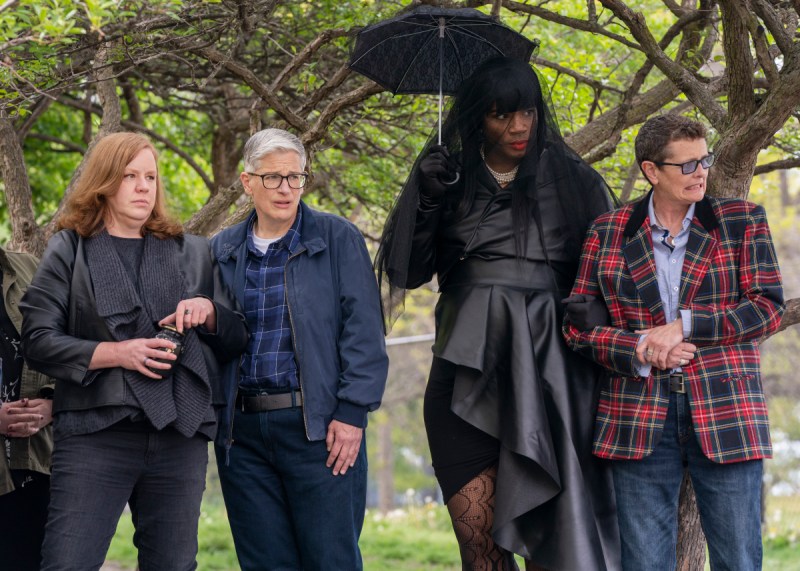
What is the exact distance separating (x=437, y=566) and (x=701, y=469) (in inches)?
161

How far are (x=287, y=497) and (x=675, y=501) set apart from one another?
129 centimetres

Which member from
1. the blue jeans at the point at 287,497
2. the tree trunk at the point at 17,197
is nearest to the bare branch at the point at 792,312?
the blue jeans at the point at 287,497

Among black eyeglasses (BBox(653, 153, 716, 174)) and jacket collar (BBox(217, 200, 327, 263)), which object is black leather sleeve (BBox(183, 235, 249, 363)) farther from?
black eyeglasses (BBox(653, 153, 716, 174))

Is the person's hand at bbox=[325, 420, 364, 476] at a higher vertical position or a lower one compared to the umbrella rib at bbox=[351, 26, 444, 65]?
lower

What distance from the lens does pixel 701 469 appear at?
320 cm

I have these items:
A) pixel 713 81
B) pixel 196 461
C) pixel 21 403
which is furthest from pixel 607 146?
pixel 21 403

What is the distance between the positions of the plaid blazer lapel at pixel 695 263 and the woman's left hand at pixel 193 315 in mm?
1500

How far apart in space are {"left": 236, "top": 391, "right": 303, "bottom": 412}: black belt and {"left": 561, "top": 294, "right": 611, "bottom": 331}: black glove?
93 cm

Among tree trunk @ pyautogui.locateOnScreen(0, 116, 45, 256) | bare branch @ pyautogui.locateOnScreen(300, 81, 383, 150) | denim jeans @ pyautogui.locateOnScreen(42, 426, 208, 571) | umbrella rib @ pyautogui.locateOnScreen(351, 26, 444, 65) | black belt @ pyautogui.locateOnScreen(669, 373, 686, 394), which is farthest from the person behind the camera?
tree trunk @ pyautogui.locateOnScreen(0, 116, 45, 256)

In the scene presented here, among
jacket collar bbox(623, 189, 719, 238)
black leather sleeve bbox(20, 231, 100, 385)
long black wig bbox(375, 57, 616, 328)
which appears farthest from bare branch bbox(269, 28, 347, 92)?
jacket collar bbox(623, 189, 719, 238)

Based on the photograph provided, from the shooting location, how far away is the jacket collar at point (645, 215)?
130 inches

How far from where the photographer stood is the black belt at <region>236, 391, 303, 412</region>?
10.9 feet

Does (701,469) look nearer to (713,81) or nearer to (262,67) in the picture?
(713,81)

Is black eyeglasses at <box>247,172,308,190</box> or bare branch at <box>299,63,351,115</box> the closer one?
black eyeglasses at <box>247,172,308,190</box>
